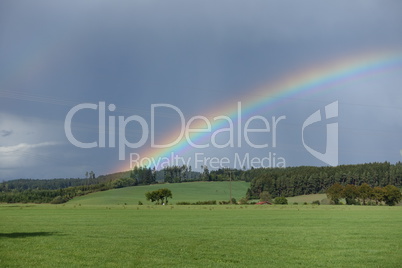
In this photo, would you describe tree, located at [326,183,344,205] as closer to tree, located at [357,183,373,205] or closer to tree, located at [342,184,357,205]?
tree, located at [342,184,357,205]

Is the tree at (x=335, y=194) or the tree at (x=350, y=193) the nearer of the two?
the tree at (x=350, y=193)

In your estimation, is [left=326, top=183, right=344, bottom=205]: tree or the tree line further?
[left=326, top=183, right=344, bottom=205]: tree

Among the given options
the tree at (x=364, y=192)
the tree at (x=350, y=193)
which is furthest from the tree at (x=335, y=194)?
the tree at (x=364, y=192)

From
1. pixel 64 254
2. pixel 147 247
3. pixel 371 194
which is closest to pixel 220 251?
pixel 147 247

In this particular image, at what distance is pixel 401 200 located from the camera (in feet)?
541

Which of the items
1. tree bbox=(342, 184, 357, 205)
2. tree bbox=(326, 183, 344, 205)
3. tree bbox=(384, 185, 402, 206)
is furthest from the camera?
tree bbox=(326, 183, 344, 205)

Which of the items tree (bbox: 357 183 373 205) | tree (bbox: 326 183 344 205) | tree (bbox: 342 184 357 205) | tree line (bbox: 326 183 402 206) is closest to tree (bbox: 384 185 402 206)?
tree line (bbox: 326 183 402 206)

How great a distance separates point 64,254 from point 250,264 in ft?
34.4

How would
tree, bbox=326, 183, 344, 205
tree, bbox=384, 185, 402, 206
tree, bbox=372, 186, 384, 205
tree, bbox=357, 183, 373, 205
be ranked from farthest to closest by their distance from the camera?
tree, bbox=326, 183, 344, 205, tree, bbox=357, 183, 373, 205, tree, bbox=372, 186, 384, 205, tree, bbox=384, 185, 402, 206

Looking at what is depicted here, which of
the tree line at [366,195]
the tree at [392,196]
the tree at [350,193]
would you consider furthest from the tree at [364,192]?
the tree at [392,196]

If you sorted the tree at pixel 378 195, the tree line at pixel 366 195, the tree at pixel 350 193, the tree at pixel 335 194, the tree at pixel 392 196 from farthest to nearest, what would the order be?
the tree at pixel 335 194 < the tree at pixel 350 193 < the tree at pixel 378 195 < the tree line at pixel 366 195 < the tree at pixel 392 196

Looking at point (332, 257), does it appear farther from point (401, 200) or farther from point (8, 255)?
point (401, 200)

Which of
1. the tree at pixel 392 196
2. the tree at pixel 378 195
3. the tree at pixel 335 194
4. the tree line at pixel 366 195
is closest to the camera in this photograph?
the tree at pixel 392 196

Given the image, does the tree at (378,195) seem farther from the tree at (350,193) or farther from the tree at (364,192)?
the tree at (350,193)
